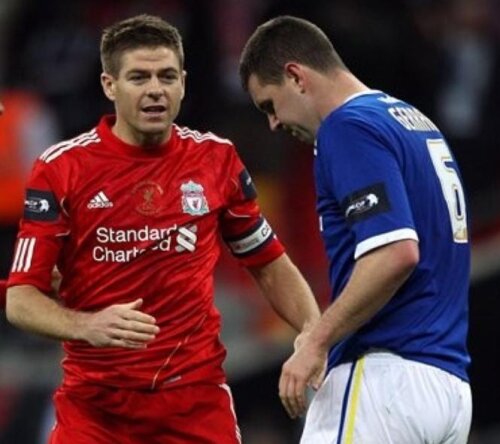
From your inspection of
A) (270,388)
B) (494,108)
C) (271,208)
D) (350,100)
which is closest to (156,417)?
(350,100)

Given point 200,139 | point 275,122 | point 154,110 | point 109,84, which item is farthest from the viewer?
point 200,139

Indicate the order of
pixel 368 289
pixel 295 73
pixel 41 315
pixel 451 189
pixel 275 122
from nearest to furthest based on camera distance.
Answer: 1. pixel 368 289
2. pixel 451 189
3. pixel 295 73
4. pixel 275 122
5. pixel 41 315

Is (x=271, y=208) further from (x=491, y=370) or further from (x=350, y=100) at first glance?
(x=350, y=100)

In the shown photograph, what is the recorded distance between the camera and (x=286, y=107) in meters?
6.92

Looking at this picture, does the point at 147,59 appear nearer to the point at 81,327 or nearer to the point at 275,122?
the point at 275,122

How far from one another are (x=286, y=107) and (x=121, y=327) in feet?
3.18

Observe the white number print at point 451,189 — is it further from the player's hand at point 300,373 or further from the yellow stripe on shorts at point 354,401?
the player's hand at point 300,373

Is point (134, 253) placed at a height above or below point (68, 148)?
below

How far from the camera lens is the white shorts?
667cm

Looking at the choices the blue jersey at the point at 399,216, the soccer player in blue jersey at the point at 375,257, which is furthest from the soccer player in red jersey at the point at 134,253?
the blue jersey at the point at 399,216

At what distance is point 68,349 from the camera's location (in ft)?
24.5

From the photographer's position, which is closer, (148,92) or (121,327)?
(121,327)

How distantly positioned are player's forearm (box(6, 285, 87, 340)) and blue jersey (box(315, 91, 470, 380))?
37.5 inches

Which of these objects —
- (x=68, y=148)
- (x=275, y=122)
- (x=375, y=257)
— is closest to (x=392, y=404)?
(x=375, y=257)
